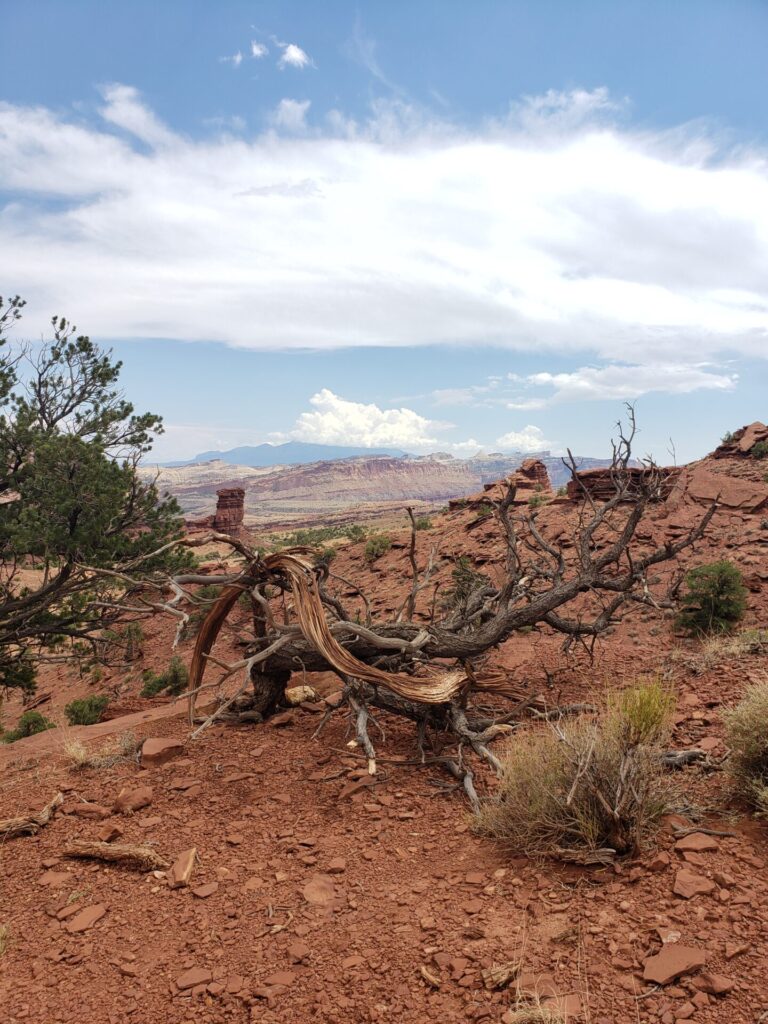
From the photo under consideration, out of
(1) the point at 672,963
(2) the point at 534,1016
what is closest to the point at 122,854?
(2) the point at 534,1016

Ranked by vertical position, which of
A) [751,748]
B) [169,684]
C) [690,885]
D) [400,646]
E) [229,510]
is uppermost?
[400,646]

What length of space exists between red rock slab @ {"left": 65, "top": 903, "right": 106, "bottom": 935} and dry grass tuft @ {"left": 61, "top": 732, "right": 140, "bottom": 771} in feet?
7.29

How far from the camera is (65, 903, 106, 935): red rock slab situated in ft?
10.8

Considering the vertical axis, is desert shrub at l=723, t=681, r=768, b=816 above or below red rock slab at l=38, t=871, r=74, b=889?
above

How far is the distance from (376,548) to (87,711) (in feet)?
40.5

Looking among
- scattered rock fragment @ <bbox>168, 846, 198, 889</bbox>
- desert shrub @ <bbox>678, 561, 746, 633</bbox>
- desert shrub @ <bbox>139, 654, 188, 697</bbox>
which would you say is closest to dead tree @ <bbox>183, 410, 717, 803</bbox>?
scattered rock fragment @ <bbox>168, 846, 198, 889</bbox>

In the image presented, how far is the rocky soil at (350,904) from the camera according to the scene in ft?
8.29

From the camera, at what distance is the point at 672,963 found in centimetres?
246

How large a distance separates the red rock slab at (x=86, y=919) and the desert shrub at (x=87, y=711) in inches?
308

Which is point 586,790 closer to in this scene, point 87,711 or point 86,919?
point 86,919

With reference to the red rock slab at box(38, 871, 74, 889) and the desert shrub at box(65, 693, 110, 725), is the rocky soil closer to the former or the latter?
the red rock slab at box(38, 871, 74, 889)

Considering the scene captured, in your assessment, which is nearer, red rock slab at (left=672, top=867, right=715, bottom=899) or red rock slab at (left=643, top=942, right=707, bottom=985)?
red rock slab at (left=643, top=942, right=707, bottom=985)

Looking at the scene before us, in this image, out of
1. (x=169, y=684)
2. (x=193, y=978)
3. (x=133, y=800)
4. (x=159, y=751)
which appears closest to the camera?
(x=193, y=978)

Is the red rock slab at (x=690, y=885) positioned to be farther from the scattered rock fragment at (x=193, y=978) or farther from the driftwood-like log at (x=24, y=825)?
the driftwood-like log at (x=24, y=825)
